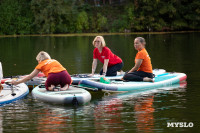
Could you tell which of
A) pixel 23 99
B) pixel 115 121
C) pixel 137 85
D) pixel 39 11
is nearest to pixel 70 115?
Answer: pixel 115 121

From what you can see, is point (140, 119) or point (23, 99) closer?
point (140, 119)

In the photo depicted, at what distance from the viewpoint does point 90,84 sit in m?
14.4

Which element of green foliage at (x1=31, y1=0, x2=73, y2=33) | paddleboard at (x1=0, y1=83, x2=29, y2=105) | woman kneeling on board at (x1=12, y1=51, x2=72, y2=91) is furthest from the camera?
green foliage at (x1=31, y1=0, x2=73, y2=33)

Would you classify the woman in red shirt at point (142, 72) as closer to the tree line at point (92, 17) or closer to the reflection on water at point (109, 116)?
the reflection on water at point (109, 116)

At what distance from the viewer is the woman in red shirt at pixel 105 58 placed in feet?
50.9

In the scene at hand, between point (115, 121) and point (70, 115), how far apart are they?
4.26 feet

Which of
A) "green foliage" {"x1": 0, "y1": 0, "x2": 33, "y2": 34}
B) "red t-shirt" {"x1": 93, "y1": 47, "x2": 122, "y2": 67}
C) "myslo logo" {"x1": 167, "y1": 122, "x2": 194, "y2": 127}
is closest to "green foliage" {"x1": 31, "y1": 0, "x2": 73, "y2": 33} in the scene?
"green foliage" {"x1": 0, "y1": 0, "x2": 33, "y2": 34}

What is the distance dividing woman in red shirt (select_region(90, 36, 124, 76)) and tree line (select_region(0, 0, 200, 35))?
4550 cm

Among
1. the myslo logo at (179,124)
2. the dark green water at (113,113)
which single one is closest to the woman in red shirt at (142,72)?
the dark green water at (113,113)

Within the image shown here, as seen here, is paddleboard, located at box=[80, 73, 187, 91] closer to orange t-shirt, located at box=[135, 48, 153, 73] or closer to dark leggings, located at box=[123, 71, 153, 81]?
dark leggings, located at box=[123, 71, 153, 81]

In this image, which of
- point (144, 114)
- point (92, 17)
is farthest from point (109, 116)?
point (92, 17)

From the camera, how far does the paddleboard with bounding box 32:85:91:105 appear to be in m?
12.4

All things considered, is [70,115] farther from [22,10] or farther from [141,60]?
[22,10]

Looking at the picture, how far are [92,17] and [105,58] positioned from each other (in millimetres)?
49852
